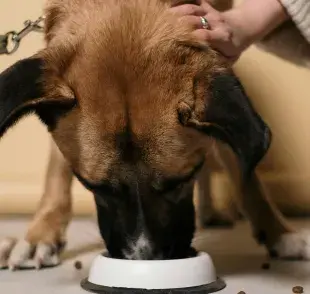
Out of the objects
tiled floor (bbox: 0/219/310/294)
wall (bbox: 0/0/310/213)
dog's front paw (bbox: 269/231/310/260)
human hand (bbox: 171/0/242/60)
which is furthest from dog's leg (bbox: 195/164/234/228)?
human hand (bbox: 171/0/242/60)

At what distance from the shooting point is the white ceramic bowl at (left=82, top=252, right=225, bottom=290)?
1272 mm

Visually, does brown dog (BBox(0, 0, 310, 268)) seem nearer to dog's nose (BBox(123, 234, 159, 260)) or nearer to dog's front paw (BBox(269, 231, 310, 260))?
dog's nose (BBox(123, 234, 159, 260))

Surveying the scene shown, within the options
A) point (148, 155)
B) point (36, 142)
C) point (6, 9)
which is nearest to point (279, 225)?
point (148, 155)

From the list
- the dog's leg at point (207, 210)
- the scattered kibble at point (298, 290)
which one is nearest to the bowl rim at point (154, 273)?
the scattered kibble at point (298, 290)

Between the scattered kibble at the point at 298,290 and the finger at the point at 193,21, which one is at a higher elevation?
the finger at the point at 193,21

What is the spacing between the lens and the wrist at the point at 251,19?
151cm

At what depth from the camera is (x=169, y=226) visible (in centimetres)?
132

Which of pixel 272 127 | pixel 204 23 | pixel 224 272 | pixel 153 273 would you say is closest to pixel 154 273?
pixel 153 273

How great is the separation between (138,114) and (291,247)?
2.25 ft

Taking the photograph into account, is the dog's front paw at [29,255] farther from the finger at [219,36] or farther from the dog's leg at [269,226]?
the finger at [219,36]

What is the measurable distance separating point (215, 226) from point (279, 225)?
58cm

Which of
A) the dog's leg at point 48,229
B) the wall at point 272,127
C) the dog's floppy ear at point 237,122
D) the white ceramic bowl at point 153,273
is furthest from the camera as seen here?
the wall at point 272,127

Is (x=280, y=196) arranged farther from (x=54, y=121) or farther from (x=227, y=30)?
(x=54, y=121)

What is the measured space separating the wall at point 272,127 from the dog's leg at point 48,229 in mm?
810
